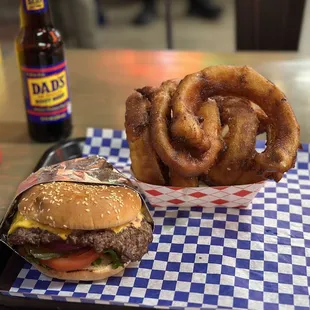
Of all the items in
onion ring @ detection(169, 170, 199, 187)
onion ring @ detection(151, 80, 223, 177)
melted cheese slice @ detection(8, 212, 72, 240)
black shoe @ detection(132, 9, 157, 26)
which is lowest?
black shoe @ detection(132, 9, 157, 26)

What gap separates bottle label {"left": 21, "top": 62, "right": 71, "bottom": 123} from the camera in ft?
5.61

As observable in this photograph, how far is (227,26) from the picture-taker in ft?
19.0

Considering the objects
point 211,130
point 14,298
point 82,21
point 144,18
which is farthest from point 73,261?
point 144,18

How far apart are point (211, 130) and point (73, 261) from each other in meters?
0.51

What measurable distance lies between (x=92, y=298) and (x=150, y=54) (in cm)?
158

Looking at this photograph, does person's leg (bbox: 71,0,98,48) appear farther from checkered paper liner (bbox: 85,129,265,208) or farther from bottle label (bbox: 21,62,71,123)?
checkered paper liner (bbox: 85,129,265,208)

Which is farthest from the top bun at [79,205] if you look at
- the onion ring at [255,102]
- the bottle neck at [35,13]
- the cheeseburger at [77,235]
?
the bottle neck at [35,13]

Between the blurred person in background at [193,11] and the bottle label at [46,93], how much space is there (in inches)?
172

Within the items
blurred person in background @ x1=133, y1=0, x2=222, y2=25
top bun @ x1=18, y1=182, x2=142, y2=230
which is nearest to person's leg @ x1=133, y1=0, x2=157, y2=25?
blurred person in background @ x1=133, y1=0, x2=222, y2=25

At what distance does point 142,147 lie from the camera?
1.40 meters

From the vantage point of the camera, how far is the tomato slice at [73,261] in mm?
1206

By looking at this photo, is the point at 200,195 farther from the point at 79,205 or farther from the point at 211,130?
the point at 79,205

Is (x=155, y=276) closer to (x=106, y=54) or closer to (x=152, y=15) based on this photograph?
(x=106, y=54)

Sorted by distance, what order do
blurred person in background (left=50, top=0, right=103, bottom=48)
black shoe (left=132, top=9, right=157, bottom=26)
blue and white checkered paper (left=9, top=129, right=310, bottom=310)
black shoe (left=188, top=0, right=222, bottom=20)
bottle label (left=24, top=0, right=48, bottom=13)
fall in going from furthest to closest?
black shoe (left=188, top=0, right=222, bottom=20) → black shoe (left=132, top=9, right=157, bottom=26) → blurred person in background (left=50, top=0, right=103, bottom=48) → bottle label (left=24, top=0, right=48, bottom=13) → blue and white checkered paper (left=9, top=129, right=310, bottom=310)
